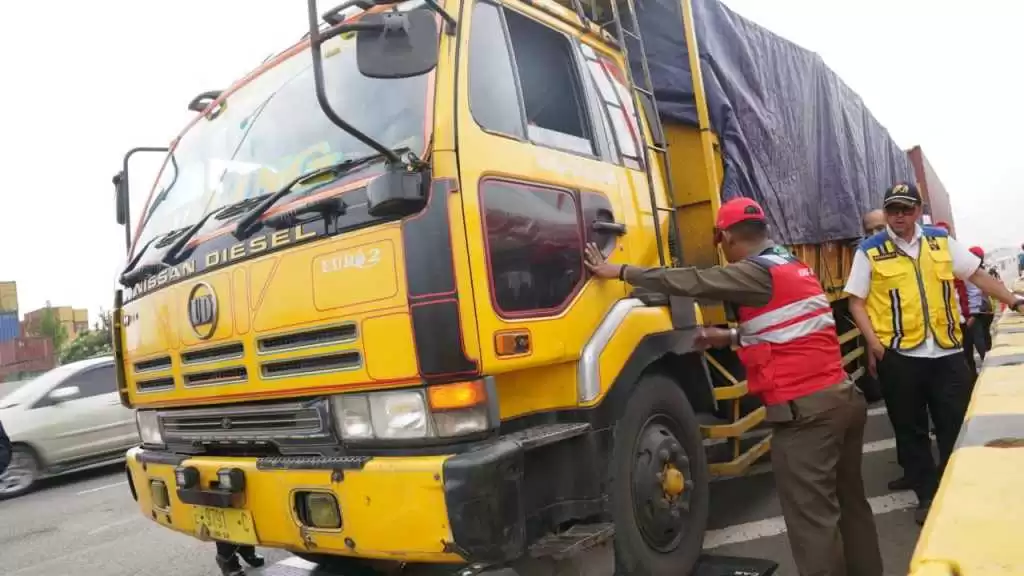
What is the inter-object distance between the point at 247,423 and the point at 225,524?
1.25 ft

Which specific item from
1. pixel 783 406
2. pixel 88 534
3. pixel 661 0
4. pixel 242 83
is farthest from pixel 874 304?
pixel 88 534

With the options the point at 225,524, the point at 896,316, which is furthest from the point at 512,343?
the point at 896,316

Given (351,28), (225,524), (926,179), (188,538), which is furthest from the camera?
(926,179)

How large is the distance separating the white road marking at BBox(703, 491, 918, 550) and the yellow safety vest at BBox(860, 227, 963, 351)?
0.98 metres

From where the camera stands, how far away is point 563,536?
8.05 ft

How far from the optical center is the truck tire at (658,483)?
2703 millimetres

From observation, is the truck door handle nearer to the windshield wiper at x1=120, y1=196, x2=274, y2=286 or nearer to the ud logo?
the windshield wiper at x1=120, y1=196, x2=274, y2=286

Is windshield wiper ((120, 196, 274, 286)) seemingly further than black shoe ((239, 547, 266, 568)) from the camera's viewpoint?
No

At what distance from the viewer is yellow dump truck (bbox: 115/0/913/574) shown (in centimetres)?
220

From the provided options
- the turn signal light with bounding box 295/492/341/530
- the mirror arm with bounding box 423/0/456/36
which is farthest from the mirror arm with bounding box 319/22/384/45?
the turn signal light with bounding box 295/492/341/530

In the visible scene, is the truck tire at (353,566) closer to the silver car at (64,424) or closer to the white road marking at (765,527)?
the white road marking at (765,527)

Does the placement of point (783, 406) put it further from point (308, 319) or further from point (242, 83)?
point (242, 83)

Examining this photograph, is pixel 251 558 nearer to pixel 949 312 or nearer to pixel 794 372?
pixel 794 372

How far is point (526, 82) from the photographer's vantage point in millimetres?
2854
